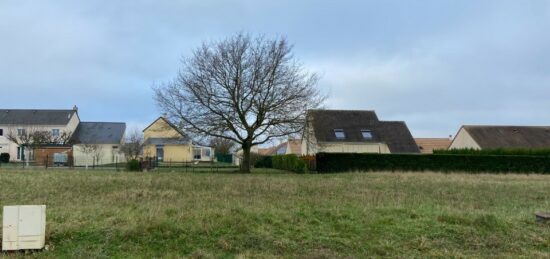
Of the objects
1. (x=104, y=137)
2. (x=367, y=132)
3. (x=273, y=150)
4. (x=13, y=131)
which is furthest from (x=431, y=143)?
(x=13, y=131)

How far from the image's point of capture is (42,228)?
6762 millimetres

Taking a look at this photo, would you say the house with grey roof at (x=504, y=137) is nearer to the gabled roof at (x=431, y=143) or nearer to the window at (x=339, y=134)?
the window at (x=339, y=134)

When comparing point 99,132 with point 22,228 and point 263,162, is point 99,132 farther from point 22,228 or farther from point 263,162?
point 22,228

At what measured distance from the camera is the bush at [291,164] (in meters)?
32.1

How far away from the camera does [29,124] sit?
187ft

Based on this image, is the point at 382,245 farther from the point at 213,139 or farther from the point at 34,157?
the point at 34,157

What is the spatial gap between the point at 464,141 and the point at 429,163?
1768 centimetres

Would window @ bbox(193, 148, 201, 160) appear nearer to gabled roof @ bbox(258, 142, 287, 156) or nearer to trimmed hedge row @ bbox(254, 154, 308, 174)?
gabled roof @ bbox(258, 142, 287, 156)

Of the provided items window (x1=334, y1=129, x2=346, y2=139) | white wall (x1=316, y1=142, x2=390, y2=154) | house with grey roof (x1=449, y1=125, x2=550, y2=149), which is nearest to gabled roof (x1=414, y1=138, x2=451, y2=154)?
house with grey roof (x1=449, y1=125, x2=550, y2=149)

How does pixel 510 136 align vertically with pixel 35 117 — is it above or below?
below

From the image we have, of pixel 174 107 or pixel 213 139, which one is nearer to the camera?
pixel 174 107

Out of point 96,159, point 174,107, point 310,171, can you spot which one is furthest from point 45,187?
point 96,159

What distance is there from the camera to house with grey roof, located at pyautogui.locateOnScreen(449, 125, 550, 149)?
43.8 metres

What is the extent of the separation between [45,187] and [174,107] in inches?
566
